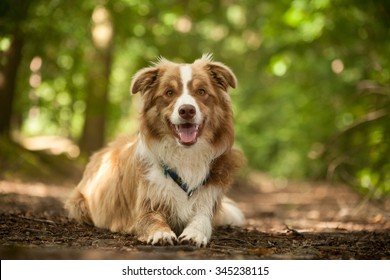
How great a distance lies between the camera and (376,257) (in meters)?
4.91

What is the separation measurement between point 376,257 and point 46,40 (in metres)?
7.81

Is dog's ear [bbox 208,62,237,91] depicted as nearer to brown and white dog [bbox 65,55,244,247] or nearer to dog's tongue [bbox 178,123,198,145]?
brown and white dog [bbox 65,55,244,247]

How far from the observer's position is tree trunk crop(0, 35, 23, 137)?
38.9ft

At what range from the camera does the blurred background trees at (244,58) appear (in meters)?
9.99

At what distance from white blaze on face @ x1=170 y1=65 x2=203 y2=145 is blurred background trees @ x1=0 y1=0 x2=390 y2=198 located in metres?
1.31

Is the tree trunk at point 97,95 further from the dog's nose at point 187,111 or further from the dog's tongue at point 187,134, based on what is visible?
the dog's nose at point 187,111

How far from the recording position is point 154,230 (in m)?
5.40

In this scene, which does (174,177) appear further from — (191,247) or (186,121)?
(191,247)

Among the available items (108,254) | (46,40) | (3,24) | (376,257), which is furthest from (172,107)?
(46,40)

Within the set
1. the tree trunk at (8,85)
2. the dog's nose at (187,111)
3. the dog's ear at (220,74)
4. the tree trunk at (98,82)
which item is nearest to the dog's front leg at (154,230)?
the dog's nose at (187,111)

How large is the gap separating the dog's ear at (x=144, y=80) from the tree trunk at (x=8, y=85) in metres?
6.49

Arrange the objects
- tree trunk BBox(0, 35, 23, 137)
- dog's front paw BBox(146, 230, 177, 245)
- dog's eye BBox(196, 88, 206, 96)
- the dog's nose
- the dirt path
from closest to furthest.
Answer: the dirt path, dog's front paw BBox(146, 230, 177, 245), the dog's nose, dog's eye BBox(196, 88, 206, 96), tree trunk BBox(0, 35, 23, 137)

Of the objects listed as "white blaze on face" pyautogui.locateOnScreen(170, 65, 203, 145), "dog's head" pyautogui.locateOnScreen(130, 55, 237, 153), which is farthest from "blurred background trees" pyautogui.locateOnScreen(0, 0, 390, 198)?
"white blaze on face" pyautogui.locateOnScreen(170, 65, 203, 145)

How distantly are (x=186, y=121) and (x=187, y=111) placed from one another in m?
0.12
